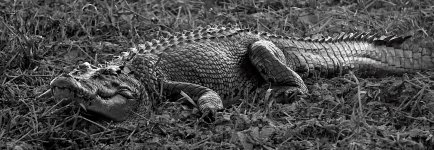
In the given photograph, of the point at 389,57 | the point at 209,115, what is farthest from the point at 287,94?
the point at 389,57

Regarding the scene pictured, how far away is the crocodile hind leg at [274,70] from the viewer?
18.4ft

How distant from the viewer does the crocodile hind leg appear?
221 inches

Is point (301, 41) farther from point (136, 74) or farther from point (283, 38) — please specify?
point (136, 74)

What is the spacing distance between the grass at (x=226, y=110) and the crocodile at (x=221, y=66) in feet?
0.50

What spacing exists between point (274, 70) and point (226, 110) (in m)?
0.59

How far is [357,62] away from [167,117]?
6.81 feet

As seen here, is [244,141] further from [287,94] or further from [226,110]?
[287,94]

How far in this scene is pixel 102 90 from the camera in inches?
187

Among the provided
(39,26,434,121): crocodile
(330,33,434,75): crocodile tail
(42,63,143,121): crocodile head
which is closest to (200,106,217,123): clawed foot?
(39,26,434,121): crocodile

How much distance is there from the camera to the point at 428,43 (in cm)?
618

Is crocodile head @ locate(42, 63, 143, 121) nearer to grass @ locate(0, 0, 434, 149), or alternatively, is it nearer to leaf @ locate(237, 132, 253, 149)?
grass @ locate(0, 0, 434, 149)

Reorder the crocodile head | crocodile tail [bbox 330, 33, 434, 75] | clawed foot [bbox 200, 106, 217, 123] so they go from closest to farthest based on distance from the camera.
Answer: the crocodile head, clawed foot [bbox 200, 106, 217, 123], crocodile tail [bbox 330, 33, 434, 75]

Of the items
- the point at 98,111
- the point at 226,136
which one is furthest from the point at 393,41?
the point at 98,111

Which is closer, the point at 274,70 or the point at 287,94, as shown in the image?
the point at 287,94
